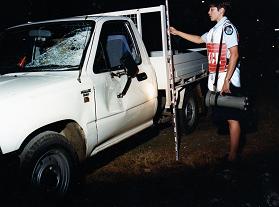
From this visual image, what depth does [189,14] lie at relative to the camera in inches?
582

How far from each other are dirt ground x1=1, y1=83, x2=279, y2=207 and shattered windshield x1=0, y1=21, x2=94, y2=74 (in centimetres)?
158

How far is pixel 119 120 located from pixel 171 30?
1.72 meters

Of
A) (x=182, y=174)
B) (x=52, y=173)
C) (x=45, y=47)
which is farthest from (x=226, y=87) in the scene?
(x=52, y=173)

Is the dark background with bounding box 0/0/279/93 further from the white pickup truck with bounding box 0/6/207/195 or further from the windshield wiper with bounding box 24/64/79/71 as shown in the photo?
the windshield wiper with bounding box 24/64/79/71

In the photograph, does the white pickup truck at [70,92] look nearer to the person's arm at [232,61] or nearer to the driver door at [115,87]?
the driver door at [115,87]

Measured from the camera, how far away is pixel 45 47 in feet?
15.6

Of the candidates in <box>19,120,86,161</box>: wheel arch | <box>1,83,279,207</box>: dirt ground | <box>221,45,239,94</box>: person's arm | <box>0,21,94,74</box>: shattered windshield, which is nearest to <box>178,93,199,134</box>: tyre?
<box>1,83,279,207</box>: dirt ground

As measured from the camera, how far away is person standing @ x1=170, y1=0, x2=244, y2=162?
16.3 feet

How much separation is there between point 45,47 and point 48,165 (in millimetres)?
1620

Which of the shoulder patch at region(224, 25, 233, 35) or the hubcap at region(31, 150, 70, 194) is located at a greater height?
the shoulder patch at region(224, 25, 233, 35)

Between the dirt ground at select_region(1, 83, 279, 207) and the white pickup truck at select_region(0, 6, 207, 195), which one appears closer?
the white pickup truck at select_region(0, 6, 207, 195)

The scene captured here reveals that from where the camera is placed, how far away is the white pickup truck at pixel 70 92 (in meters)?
3.58

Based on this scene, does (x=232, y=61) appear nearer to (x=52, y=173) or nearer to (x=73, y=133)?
(x=73, y=133)

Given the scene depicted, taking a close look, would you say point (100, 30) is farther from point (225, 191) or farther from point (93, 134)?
point (225, 191)
